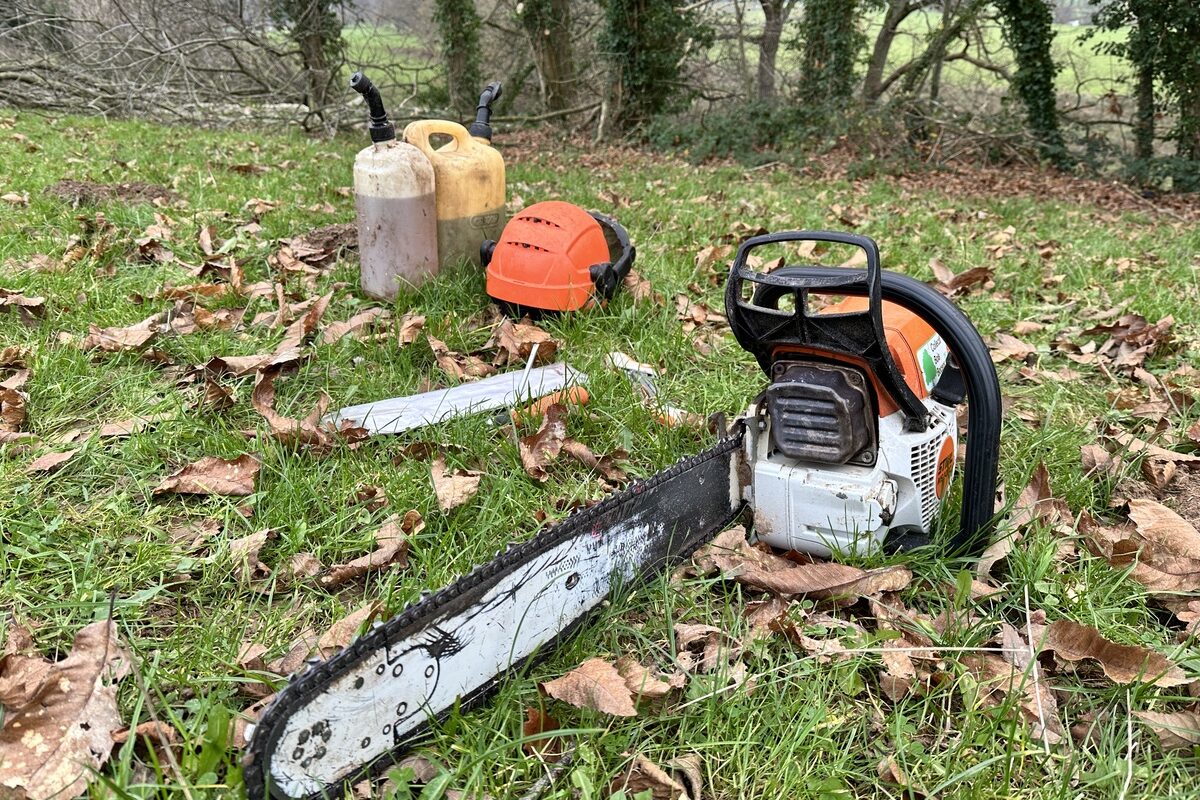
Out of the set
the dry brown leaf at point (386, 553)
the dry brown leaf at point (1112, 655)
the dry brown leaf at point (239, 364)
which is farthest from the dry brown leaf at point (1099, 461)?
the dry brown leaf at point (239, 364)

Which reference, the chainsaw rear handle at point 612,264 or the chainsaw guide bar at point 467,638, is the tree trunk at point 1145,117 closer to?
the chainsaw rear handle at point 612,264

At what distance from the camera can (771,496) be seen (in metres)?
1.74

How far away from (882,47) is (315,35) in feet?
25.8

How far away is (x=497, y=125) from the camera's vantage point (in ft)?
39.1

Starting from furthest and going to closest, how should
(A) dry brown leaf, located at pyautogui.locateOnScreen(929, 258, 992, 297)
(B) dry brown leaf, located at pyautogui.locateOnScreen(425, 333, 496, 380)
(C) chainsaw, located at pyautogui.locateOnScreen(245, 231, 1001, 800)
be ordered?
(A) dry brown leaf, located at pyautogui.locateOnScreen(929, 258, 992, 297)
(B) dry brown leaf, located at pyautogui.locateOnScreen(425, 333, 496, 380)
(C) chainsaw, located at pyautogui.locateOnScreen(245, 231, 1001, 800)

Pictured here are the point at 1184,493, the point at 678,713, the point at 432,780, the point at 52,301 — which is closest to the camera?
the point at 432,780

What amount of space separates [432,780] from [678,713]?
0.44 meters

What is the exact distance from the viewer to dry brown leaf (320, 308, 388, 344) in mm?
2830

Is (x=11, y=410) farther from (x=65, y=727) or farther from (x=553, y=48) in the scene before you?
(x=553, y=48)

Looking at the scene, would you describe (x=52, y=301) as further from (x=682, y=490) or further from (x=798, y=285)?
(x=798, y=285)

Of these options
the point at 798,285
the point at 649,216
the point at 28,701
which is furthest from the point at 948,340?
the point at 649,216

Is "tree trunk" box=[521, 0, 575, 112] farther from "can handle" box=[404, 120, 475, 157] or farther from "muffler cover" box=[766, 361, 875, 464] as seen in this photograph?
"muffler cover" box=[766, 361, 875, 464]

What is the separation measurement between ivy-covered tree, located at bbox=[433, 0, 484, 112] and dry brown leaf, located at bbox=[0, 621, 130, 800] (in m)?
12.5

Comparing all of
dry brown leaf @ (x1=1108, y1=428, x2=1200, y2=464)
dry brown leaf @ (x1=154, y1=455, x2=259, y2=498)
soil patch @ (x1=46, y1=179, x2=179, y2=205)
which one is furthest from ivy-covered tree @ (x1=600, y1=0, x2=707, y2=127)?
dry brown leaf @ (x1=154, y1=455, x2=259, y2=498)
